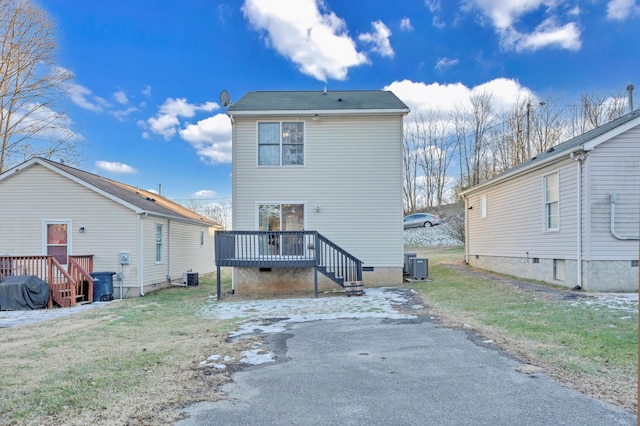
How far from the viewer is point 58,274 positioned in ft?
37.1

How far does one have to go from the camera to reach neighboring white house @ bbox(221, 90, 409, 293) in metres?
12.6

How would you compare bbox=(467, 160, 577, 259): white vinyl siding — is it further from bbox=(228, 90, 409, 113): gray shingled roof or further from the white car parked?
the white car parked

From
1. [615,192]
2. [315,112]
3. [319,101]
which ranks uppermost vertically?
[319,101]

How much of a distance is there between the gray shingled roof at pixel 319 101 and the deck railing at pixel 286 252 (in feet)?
13.6

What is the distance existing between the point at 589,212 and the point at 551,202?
1.75 metres

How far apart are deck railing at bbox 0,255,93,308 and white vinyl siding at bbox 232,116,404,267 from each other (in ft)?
15.8

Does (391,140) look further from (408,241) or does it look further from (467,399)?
(408,241)

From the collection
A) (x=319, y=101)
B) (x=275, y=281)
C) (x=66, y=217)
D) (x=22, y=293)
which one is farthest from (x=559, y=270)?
(x=66, y=217)

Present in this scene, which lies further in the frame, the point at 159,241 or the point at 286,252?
the point at 159,241

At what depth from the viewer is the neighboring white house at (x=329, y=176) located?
41.4 ft

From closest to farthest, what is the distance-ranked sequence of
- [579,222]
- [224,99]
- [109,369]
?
[109,369]
[579,222]
[224,99]

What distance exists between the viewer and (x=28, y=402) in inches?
138

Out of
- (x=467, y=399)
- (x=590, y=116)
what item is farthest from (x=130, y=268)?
(x=590, y=116)

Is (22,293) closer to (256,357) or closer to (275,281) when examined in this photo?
(275,281)
